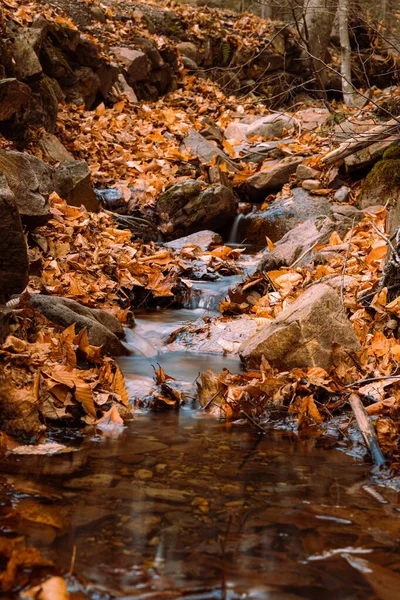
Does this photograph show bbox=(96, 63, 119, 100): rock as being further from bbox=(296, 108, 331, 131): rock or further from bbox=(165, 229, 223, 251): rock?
bbox=(165, 229, 223, 251): rock

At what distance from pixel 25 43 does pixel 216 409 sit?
20.0 ft

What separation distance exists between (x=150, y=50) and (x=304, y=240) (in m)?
7.59

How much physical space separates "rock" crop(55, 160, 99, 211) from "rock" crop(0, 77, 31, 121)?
0.81 meters

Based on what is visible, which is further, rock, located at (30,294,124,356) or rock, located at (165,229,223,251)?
rock, located at (165,229,223,251)

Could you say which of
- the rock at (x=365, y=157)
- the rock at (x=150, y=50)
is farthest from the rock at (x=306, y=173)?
the rock at (x=150, y=50)

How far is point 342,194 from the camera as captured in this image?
802 cm

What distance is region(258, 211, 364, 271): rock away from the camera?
615 centimetres

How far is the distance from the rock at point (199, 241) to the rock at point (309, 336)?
11.9 feet

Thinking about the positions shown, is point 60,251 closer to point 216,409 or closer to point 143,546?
point 216,409

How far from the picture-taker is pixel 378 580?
181cm

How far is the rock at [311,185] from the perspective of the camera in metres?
8.35

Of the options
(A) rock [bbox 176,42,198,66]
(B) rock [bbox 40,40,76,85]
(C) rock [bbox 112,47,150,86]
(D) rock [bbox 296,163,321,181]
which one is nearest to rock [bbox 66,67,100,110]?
(B) rock [bbox 40,40,76,85]

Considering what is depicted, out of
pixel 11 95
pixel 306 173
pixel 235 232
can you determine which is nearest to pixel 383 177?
pixel 306 173

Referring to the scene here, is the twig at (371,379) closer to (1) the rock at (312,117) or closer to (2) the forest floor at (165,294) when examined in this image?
(2) the forest floor at (165,294)
